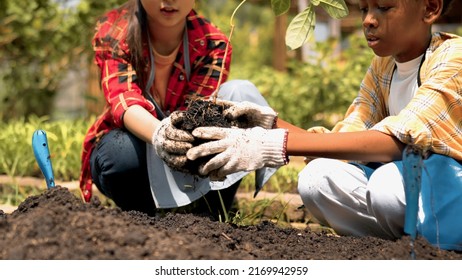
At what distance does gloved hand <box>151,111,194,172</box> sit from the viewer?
2.26 m

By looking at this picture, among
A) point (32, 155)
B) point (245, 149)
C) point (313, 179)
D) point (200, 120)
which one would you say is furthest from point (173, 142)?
point (32, 155)

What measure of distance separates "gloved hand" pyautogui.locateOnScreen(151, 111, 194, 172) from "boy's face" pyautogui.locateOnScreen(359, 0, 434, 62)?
0.67 metres

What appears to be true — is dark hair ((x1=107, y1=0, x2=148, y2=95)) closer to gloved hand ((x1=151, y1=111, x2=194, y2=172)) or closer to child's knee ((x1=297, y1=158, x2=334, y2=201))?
gloved hand ((x1=151, y1=111, x2=194, y2=172))

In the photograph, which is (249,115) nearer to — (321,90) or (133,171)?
(133,171)

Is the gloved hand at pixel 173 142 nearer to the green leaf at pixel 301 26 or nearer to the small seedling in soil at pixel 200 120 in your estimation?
the small seedling in soil at pixel 200 120

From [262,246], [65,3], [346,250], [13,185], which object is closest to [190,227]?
[262,246]

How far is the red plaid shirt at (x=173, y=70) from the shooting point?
9.20 ft

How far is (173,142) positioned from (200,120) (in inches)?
4.3

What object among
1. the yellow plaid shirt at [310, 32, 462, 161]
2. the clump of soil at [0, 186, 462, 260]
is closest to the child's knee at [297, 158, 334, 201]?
the clump of soil at [0, 186, 462, 260]

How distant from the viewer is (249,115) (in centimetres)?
237

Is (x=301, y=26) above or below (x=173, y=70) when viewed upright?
above

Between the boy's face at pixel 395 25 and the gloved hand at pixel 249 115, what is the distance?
1.33 ft
